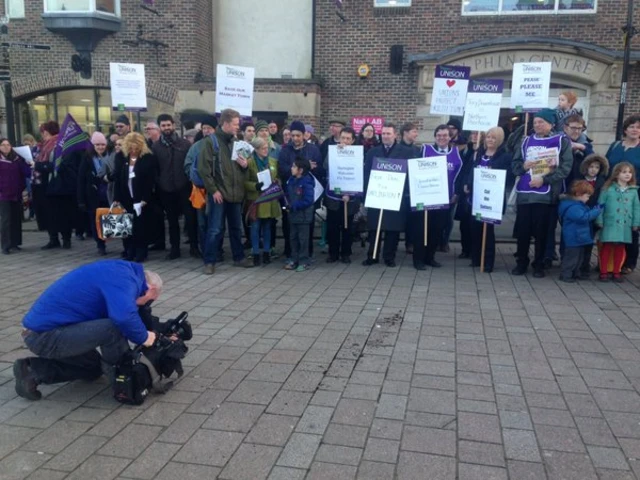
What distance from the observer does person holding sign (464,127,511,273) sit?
7539mm

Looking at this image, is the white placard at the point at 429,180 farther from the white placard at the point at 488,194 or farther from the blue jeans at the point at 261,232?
the blue jeans at the point at 261,232

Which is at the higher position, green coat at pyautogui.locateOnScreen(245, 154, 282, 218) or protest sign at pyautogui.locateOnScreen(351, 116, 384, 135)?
protest sign at pyautogui.locateOnScreen(351, 116, 384, 135)

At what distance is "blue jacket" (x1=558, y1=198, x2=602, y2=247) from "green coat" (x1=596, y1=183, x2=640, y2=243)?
181mm

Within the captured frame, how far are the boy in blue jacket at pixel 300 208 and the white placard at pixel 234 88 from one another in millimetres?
1522

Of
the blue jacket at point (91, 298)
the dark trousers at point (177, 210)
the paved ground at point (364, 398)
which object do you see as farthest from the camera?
the dark trousers at point (177, 210)

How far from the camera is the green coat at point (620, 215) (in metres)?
6.86

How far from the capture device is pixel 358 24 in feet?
43.7

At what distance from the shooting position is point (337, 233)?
8141mm

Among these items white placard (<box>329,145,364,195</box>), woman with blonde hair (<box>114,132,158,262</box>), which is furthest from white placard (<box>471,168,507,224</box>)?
woman with blonde hair (<box>114,132,158,262</box>)

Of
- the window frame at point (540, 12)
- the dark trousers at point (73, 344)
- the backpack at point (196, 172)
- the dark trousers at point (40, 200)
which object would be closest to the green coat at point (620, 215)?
the backpack at point (196, 172)

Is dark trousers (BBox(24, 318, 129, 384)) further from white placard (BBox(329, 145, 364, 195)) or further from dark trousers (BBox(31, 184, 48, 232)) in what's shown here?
dark trousers (BBox(31, 184, 48, 232))

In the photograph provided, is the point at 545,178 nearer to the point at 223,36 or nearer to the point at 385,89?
the point at 385,89

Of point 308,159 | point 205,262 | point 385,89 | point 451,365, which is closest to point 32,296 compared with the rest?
point 205,262

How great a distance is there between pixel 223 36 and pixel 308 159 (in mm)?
8280
